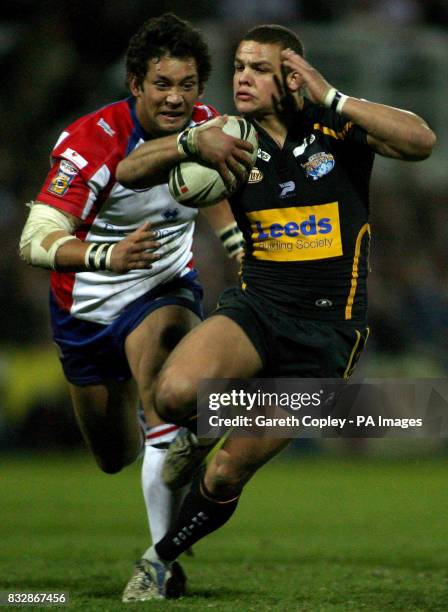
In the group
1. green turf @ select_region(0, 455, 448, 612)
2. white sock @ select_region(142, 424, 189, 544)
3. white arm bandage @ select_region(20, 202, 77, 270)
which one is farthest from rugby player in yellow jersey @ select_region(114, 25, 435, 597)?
green turf @ select_region(0, 455, 448, 612)

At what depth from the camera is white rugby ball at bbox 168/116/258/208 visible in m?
5.45

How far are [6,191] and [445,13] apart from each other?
6627 millimetres

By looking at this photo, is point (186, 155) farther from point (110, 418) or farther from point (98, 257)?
point (110, 418)

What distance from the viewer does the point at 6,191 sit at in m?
15.9

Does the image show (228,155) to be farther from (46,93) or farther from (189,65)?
(46,93)

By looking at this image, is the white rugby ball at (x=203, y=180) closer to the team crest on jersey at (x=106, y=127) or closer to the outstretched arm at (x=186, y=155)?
the outstretched arm at (x=186, y=155)

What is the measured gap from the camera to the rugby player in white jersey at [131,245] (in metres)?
5.56

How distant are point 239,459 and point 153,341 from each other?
3.37ft

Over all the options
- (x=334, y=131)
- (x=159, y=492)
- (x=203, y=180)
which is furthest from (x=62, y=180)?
(x=159, y=492)

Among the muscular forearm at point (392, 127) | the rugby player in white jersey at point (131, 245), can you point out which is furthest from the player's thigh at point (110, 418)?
the muscular forearm at point (392, 127)

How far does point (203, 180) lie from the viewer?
17.9 ft

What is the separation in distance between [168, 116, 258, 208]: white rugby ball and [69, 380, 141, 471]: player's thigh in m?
1.67

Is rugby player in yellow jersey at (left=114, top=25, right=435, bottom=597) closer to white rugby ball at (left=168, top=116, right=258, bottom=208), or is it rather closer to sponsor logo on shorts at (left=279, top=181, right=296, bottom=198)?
sponsor logo on shorts at (left=279, top=181, right=296, bottom=198)

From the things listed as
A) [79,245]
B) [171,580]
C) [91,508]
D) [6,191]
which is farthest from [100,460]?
[6,191]
